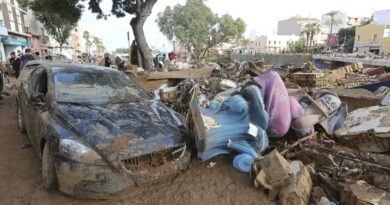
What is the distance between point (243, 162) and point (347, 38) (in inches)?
→ 2614

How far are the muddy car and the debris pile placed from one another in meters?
0.58

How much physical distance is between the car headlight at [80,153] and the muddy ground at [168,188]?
1.65ft

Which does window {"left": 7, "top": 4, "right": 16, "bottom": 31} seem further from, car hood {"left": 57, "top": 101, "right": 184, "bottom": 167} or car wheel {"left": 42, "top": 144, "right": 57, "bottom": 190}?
car wheel {"left": 42, "top": 144, "right": 57, "bottom": 190}

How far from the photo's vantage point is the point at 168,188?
3.41 meters

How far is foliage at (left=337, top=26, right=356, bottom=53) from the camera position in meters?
56.5

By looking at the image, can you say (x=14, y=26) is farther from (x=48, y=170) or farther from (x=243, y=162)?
(x=243, y=162)

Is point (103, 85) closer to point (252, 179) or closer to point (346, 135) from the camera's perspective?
point (252, 179)

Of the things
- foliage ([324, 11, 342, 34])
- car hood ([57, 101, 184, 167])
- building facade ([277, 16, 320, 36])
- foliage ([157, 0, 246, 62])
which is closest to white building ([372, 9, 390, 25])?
foliage ([324, 11, 342, 34])

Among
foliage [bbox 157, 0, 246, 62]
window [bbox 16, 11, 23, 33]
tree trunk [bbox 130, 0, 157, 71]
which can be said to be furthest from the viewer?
foliage [bbox 157, 0, 246, 62]

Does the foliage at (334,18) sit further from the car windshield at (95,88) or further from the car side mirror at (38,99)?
the car side mirror at (38,99)

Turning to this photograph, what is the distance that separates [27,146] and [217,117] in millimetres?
3303

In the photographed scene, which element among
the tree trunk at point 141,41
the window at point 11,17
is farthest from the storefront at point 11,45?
the tree trunk at point 141,41

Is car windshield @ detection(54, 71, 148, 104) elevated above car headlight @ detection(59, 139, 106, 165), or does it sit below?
above

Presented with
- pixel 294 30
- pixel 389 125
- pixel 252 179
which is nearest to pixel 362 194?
pixel 252 179
